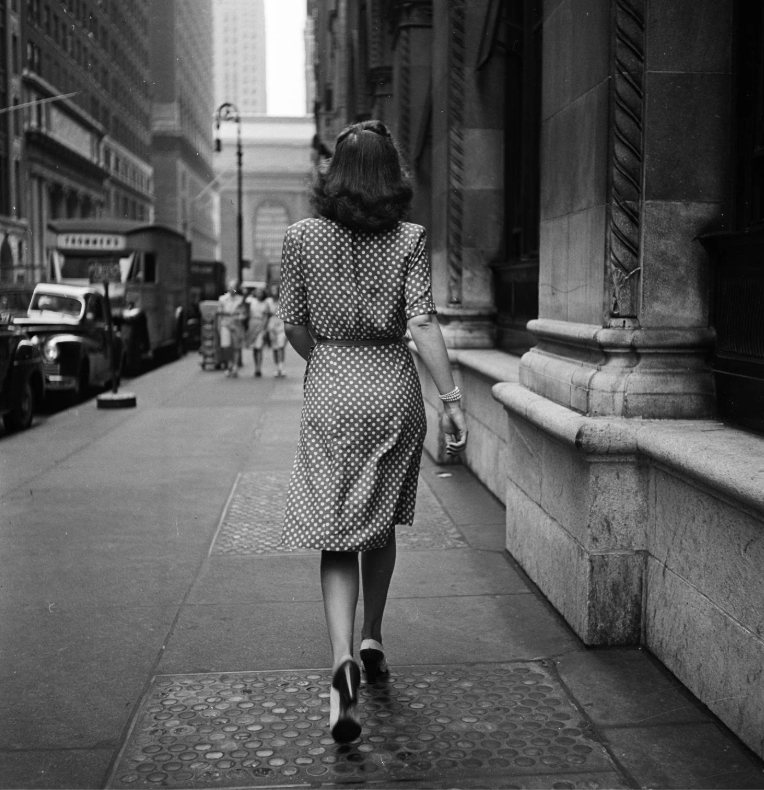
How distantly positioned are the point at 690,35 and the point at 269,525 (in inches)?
158

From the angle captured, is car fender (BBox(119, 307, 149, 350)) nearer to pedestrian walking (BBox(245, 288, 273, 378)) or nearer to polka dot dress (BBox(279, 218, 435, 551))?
pedestrian walking (BBox(245, 288, 273, 378))

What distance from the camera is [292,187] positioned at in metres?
135

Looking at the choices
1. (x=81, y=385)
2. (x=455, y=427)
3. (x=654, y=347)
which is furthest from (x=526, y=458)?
(x=81, y=385)

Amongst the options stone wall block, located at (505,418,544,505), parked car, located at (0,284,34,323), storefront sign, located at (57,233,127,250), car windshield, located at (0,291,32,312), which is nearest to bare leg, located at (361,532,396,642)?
stone wall block, located at (505,418,544,505)

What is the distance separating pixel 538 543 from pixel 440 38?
5888 millimetres

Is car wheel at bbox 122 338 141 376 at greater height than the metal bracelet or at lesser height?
lesser

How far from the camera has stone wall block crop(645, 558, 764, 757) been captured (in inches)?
133

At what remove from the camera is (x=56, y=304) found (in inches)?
699

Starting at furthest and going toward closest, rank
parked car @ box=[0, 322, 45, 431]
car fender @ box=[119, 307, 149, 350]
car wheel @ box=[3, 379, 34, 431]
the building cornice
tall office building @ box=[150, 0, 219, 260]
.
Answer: tall office building @ box=[150, 0, 219, 260], the building cornice, car fender @ box=[119, 307, 149, 350], car wheel @ box=[3, 379, 34, 431], parked car @ box=[0, 322, 45, 431]

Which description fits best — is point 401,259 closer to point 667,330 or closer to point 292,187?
point 667,330

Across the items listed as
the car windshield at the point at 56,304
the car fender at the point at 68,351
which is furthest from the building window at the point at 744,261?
the car windshield at the point at 56,304

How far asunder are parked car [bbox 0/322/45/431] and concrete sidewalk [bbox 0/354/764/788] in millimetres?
4473

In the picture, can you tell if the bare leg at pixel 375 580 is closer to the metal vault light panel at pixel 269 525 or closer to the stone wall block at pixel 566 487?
the stone wall block at pixel 566 487

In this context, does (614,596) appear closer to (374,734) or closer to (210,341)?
(374,734)
